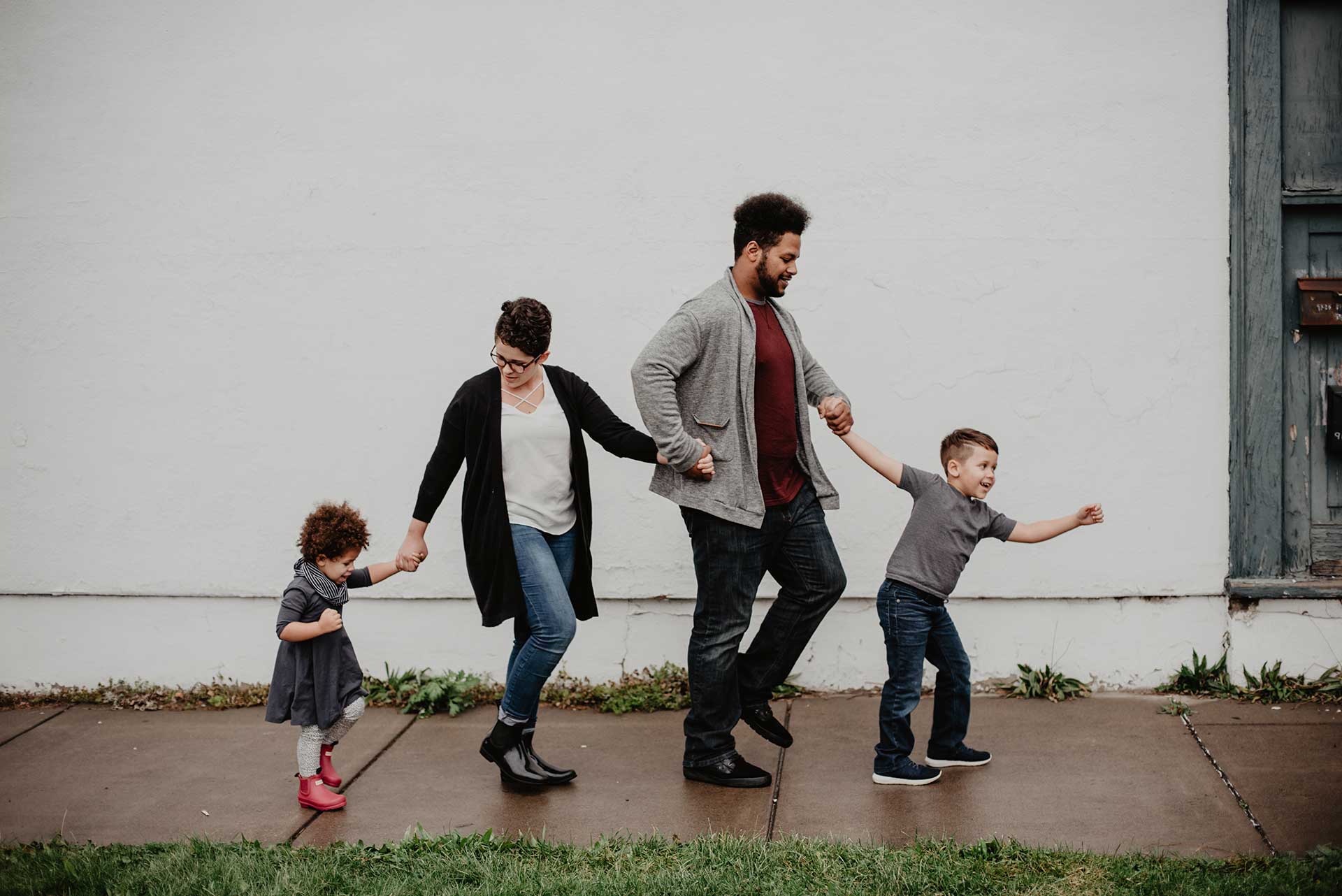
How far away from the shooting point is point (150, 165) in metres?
5.50

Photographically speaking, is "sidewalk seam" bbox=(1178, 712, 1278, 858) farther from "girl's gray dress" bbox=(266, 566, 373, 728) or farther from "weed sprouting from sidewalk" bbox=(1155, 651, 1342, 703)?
"girl's gray dress" bbox=(266, 566, 373, 728)

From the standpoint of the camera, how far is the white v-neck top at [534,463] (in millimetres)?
4336

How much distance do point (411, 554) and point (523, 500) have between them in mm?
452

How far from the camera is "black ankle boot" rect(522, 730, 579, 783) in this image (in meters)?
4.40

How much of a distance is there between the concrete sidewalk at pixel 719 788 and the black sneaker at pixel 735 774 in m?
0.04

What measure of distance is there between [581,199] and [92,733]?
125 inches

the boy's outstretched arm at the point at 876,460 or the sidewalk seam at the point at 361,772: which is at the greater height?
the boy's outstretched arm at the point at 876,460

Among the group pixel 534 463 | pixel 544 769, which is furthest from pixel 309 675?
pixel 534 463

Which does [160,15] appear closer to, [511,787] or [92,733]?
[92,733]

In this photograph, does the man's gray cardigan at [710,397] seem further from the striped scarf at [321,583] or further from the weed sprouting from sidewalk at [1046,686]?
the weed sprouting from sidewalk at [1046,686]

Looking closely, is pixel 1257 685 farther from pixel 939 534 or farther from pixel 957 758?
pixel 939 534

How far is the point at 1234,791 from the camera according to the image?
4148mm

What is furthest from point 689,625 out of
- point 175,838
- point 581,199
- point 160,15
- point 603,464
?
point 160,15

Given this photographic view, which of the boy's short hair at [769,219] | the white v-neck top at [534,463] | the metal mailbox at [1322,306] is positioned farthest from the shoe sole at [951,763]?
the metal mailbox at [1322,306]
